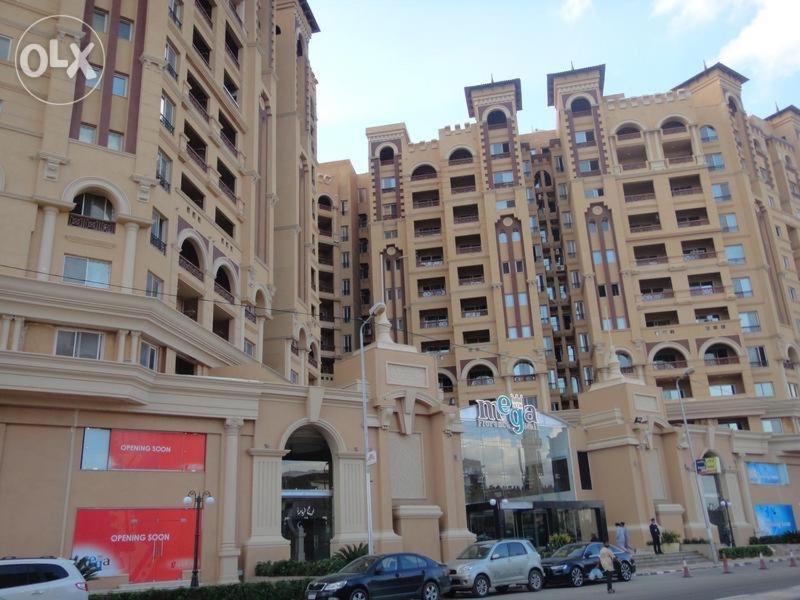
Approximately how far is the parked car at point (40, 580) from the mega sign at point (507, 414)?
25.3 m

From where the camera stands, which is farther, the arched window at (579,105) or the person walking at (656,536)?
the arched window at (579,105)

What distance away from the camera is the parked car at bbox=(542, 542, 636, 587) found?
2542 cm

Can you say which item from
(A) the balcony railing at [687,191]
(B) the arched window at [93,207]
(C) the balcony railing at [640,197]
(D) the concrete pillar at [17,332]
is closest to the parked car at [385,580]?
(D) the concrete pillar at [17,332]

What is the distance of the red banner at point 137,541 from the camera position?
2156cm

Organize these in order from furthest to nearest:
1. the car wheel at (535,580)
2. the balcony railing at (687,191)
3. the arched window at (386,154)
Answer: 1. the arched window at (386,154)
2. the balcony railing at (687,191)
3. the car wheel at (535,580)

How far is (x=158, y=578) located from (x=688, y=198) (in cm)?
6069

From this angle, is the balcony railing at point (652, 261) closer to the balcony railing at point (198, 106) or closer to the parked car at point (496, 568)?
the balcony railing at point (198, 106)

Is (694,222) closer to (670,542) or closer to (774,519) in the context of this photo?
(774,519)

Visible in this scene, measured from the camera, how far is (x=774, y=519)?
4606cm

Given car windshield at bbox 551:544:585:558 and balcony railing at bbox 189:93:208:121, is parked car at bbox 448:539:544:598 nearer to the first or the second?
car windshield at bbox 551:544:585:558

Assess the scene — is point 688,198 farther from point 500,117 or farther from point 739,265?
point 500,117

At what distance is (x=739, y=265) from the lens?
6569cm

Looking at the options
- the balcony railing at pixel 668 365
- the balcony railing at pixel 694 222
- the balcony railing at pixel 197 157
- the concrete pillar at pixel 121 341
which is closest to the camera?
the concrete pillar at pixel 121 341

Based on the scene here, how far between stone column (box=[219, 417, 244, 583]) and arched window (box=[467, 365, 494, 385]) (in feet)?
135
